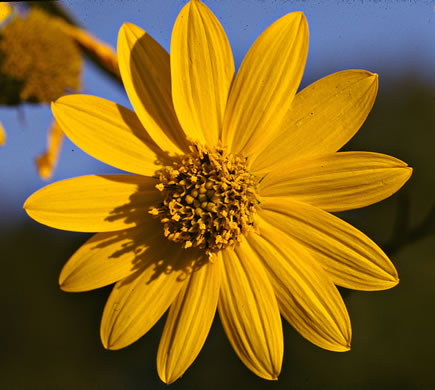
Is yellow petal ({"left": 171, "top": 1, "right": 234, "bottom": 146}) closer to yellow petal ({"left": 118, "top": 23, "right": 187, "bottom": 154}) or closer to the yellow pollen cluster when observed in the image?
yellow petal ({"left": 118, "top": 23, "right": 187, "bottom": 154})

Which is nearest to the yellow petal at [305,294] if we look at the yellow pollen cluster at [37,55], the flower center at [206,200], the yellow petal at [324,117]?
the flower center at [206,200]

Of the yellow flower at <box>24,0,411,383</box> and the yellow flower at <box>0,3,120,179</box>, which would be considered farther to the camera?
the yellow flower at <box>0,3,120,179</box>

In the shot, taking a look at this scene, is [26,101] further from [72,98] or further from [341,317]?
[341,317]

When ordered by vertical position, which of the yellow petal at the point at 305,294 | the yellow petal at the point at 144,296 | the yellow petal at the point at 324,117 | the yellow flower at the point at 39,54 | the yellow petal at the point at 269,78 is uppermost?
the yellow flower at the point at 39,54

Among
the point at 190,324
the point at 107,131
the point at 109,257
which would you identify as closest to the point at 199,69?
the point at 107,131

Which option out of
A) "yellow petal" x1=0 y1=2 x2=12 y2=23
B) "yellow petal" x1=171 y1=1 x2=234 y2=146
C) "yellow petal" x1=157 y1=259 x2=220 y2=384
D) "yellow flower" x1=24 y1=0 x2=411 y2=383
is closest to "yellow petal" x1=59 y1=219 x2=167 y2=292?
"yellow flower" x1=24 y1=0 x2=411 y2=383

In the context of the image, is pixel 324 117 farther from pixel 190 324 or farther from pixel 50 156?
pixel 50 156

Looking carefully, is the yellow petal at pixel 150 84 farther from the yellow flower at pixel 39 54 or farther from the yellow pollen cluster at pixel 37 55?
the yellow pollen cluster at pixel 37 55
